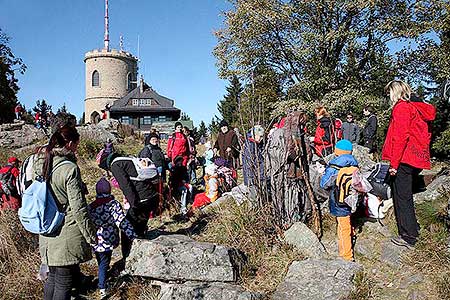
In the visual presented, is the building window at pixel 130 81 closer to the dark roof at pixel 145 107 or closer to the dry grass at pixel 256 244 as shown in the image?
the dark roof at pixel 145 107

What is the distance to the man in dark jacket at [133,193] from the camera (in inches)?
213

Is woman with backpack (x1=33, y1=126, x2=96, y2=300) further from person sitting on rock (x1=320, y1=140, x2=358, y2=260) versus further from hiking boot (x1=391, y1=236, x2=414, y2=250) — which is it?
hiking boot (x1=391, y1=236, x2=414, y2=250)

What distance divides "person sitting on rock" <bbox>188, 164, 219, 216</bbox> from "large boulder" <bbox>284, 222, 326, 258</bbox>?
2.97 meters

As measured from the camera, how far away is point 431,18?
17641mm

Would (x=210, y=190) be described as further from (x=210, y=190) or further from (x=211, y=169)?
(x=211, y=169)

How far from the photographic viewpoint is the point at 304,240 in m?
5.25

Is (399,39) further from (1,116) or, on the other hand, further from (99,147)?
(1,116)

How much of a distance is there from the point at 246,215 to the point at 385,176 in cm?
201

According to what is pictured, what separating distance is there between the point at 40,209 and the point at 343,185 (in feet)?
10.6

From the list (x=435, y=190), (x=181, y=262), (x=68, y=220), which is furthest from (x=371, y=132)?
(x=68, y=220)

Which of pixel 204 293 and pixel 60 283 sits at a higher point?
pixel 60 283

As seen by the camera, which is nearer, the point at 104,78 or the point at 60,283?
the point at 60,283

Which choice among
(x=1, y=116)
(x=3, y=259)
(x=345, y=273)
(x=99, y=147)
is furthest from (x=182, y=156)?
(x=1, y=116)

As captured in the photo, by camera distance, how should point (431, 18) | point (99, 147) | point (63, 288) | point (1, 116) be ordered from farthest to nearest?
point (1, 116) < point (431, 18) < point (99, 147) < point (63, 288)
